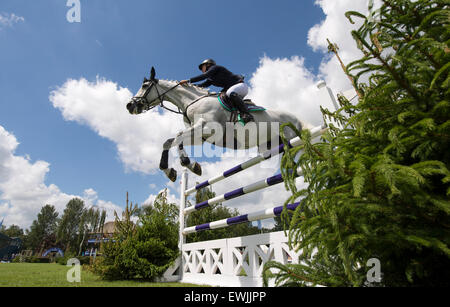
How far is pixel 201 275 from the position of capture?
9.05 feet

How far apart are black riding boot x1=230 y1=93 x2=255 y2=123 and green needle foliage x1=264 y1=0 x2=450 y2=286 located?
198 cm

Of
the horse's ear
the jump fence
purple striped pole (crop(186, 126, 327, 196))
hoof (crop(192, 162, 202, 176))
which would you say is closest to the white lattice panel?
the jump fence

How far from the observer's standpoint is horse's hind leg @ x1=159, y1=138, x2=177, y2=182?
319cm

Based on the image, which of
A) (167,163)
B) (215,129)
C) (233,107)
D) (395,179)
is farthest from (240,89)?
(395,179)

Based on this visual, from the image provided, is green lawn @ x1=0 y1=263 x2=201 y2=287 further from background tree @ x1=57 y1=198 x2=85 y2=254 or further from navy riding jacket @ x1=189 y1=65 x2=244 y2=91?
background tree @ x1=57 y1=198 x2=85 y2=254

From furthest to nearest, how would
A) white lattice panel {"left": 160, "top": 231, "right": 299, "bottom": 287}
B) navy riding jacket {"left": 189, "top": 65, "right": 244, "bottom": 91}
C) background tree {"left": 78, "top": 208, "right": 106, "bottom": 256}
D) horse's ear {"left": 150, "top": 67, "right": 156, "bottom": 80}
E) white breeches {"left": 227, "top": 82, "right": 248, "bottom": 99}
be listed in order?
background tree {"left": 78, "top": 208, "right": 106, "bottom": 256} < horse's ear {"left": 150, "top": 67, "right": 156, "bottom": 80} < navy riding jacket {"left": 189, "top": 65, "right": 244, "bottom": 91} < white breeches {"left": 227, "top": 82, "right": 248, "bottom": 99} < white lattice panel {"left": 160, "top": 231, "right": 299, "bottom": 287}

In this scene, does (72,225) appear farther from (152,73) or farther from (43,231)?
(152,73)

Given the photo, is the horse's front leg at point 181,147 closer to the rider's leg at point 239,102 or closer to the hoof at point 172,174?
the hoof at point 172,174

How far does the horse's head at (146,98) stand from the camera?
144 inches

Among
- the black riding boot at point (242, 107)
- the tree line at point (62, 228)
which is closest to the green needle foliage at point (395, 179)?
the black riding boot at point (242, 107)

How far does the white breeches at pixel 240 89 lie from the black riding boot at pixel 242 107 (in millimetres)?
138
